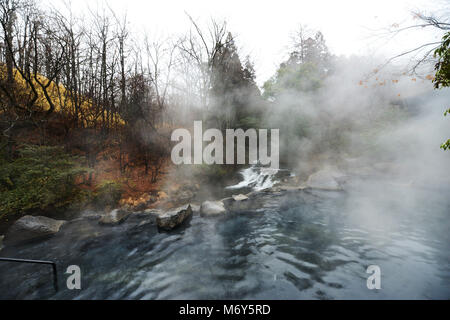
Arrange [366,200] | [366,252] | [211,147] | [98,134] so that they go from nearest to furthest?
1. [366,252]
2. [366,200]
3. [98,134]
4. [211,147]

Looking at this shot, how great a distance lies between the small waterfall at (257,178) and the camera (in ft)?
32.8

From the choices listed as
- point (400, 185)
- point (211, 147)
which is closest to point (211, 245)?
point (211, 147)

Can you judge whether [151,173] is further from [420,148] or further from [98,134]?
[420,148]

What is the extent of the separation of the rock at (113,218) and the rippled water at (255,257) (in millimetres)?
227

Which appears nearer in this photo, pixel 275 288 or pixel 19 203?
pixel 275 288

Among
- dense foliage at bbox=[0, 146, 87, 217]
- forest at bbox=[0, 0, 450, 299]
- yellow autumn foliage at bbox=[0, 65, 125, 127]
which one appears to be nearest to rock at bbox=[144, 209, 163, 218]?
forest at bbox=[0, 0, 450, 299]

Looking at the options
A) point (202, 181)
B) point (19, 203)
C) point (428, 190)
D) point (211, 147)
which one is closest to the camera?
point (19, 203)

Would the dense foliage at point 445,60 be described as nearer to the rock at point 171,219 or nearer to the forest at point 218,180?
the forest at point 218,180

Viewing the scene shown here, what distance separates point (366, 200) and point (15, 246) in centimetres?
1115

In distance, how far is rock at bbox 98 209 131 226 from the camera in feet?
17.1

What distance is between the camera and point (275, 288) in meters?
2.83
